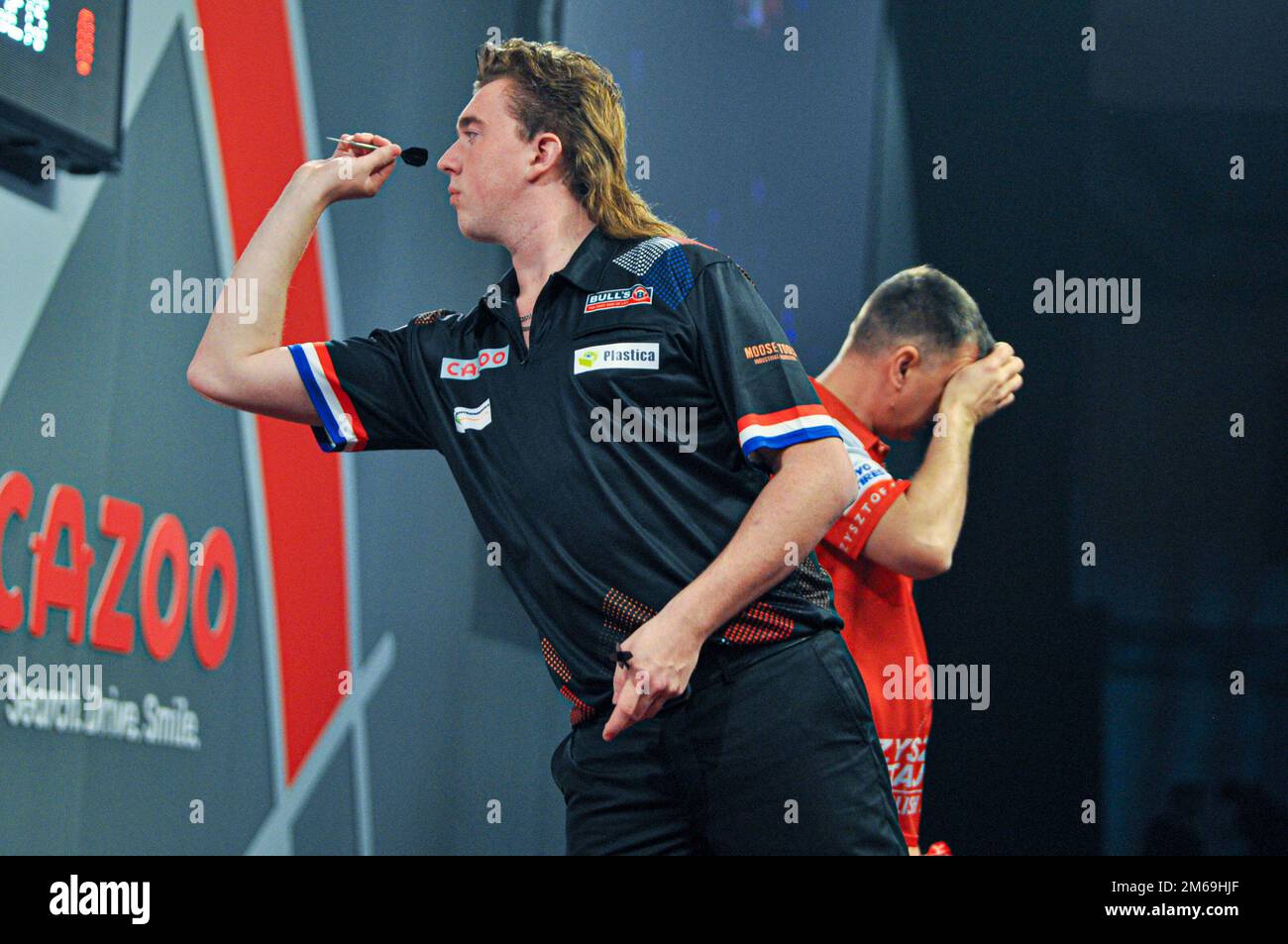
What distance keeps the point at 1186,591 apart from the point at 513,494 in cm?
249

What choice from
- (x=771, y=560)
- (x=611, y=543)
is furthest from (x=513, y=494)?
Answer: (x=771, y=560)

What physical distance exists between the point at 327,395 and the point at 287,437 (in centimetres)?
165

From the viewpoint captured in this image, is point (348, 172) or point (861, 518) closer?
point (348, 172)

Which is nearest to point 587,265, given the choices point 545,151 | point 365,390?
point 545,151

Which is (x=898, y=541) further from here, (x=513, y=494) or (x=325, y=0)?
(x=325, y=0)

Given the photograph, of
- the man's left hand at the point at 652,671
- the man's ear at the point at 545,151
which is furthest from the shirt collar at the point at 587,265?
the man's left hand at the point at 652,671

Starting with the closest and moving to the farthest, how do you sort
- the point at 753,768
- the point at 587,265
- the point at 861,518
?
the point at 753,768 → the point at 587,265 → the point at 861,518

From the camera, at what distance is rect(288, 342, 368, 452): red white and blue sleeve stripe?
2.14 m

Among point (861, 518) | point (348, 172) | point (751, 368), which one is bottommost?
point (861, 518)

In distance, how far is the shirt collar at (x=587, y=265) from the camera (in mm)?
2070

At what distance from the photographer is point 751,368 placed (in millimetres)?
A: 1919

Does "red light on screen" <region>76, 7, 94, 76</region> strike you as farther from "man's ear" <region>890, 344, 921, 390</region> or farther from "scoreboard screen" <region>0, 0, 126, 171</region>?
"man's ear" <region>890, 344, 921, 390</region>

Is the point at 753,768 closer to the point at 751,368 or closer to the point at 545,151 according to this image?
the point at 751,368

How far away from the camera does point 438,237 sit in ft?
13.9
